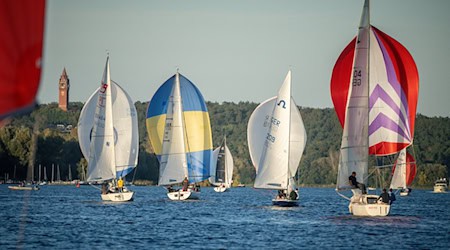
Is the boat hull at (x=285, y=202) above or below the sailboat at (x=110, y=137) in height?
below

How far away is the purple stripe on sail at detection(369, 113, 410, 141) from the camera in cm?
3675

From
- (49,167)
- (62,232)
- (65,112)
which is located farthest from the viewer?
(65,112)

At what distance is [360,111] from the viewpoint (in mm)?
36000

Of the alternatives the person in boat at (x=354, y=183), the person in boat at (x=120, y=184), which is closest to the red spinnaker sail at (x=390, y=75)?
the person in boat at (x=354, y=183)

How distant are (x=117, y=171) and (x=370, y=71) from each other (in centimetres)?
2254

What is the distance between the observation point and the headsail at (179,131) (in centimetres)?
5497

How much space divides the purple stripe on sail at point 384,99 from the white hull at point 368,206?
11.5 ft

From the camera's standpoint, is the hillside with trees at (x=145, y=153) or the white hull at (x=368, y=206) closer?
the white hull at (x=368, y=206)

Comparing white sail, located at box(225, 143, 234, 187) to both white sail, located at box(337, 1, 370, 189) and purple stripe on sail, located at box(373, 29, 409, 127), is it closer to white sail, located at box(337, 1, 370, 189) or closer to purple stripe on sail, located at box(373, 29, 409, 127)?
white sail, located at box(337, 1, 370, 189)

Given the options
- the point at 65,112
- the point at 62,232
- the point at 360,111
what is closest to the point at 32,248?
the point at 62,232

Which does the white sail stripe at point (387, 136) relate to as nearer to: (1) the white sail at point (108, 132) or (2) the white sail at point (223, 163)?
(1) the white sail at point (108, 132)

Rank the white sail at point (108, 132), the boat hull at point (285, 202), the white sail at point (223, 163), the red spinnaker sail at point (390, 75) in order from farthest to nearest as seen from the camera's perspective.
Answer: the white sail at point (223, 163) → the white sail at point (108, 132) → the boat hull at point (285, 202) → the red spinnaker sail at point (390, 75)

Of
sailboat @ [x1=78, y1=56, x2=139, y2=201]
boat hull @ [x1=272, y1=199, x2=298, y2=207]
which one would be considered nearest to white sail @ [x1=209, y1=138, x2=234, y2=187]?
sailboat @ [x1=78, y1=56, x2=139, y2=201]

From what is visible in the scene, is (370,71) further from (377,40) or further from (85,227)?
(85,227)
